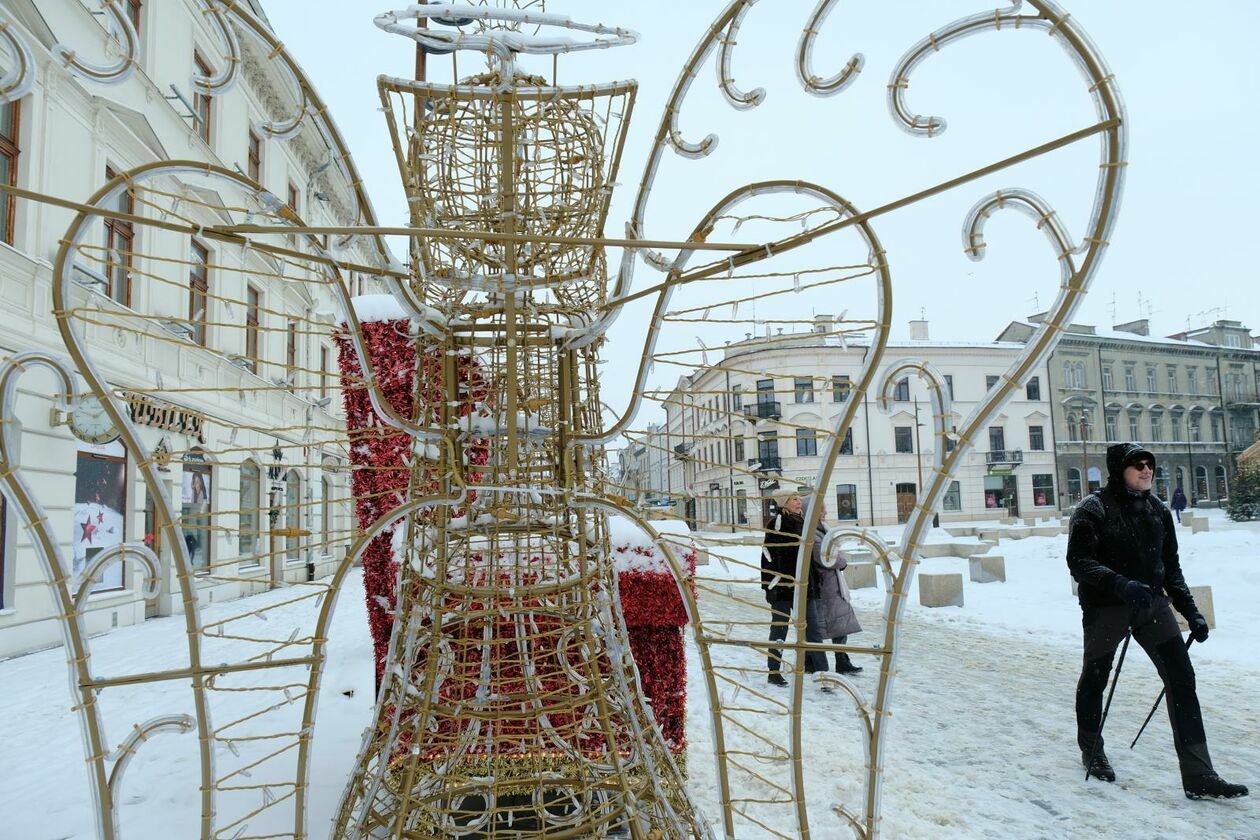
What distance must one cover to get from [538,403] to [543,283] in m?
0.23

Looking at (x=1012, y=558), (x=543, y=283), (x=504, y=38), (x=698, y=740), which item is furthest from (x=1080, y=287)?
(x=1012, y=558)

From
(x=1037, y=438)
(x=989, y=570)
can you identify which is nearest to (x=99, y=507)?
(x=989, y=570)

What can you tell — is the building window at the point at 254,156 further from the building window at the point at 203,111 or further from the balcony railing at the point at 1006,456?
the balcony railing at the point at 1006,456

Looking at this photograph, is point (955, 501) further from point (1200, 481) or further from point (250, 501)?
point (250, 501)

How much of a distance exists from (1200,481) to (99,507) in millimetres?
46741

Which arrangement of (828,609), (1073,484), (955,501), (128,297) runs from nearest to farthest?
(828,609), (128,297), (955,501), (1073,484)

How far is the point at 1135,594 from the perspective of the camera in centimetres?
326

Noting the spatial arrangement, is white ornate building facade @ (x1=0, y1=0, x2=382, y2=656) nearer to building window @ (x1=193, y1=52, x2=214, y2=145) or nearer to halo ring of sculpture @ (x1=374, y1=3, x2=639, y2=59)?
building window @ (x1=193, y1=52, x2=214, y2=145)

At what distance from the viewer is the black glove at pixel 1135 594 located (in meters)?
3.25

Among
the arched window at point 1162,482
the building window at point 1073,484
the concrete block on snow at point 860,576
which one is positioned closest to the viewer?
the concrete block on snow at point 860,576

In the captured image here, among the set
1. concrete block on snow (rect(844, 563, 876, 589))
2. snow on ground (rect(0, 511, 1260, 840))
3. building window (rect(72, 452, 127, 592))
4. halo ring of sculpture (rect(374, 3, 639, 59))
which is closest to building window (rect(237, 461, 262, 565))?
building window (rect(72, 452, 127, 592))

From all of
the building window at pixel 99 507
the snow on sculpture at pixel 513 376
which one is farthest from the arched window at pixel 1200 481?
the snow on sculpture at pixel 513 376

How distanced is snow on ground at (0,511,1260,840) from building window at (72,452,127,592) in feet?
4.00

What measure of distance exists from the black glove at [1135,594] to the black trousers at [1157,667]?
0.14 feet
